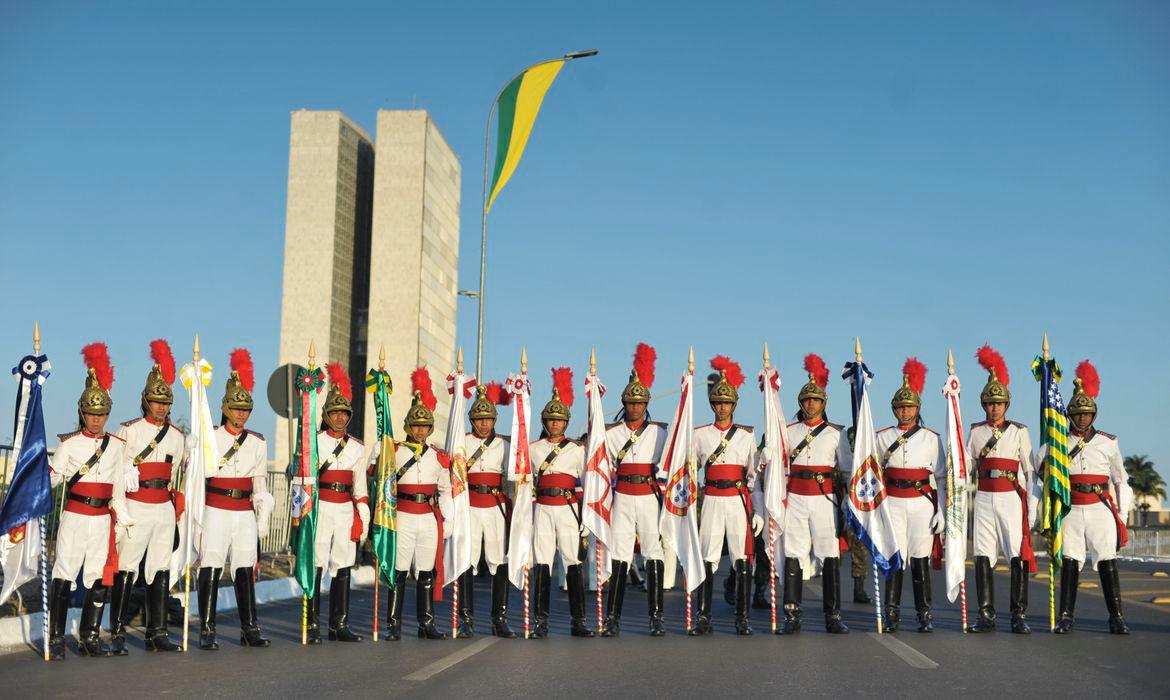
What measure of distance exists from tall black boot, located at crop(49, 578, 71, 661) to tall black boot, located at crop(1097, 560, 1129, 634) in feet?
31.7

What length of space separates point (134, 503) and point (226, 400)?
1.27m

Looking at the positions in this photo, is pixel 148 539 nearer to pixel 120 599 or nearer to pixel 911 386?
pixel 120 599

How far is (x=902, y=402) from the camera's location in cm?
1253

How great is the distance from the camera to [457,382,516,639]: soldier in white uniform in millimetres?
12133

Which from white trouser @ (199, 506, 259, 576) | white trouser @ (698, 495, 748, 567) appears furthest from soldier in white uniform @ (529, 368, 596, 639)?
white trouser @ (199, 506, 259, 576)

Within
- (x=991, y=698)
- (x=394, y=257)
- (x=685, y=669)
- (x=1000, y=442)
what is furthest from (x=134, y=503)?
(x=394, y=257)

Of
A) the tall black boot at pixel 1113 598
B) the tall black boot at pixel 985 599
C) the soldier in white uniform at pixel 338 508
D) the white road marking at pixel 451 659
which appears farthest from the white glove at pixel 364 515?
the tall black boot at pixel 1113 598

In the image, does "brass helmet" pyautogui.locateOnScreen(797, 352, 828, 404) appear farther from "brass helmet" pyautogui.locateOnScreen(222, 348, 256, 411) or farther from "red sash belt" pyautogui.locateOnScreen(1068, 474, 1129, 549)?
"brass helmet" pyautogui.locateOnScreen(222, 348, 256, 411)

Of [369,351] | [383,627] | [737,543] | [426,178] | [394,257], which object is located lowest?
[383,627]

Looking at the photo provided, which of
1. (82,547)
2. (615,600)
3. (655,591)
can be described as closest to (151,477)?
(82,547)

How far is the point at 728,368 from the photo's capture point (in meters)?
12.6

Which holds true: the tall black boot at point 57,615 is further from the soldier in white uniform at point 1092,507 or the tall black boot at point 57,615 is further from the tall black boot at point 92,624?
the soldier in white uniform at point 1092,507

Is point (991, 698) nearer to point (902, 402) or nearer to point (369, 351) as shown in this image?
point (902, 402)

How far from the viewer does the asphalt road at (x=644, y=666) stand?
27.5 feet
